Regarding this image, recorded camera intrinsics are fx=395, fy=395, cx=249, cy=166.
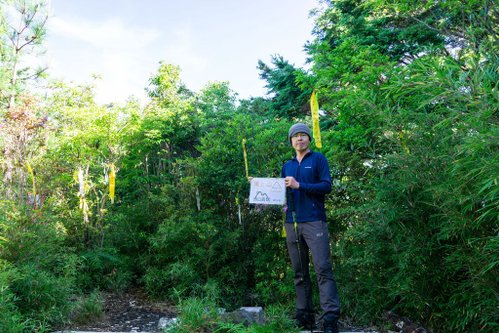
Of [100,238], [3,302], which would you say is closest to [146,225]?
[100,238]

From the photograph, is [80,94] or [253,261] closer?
[253,261]

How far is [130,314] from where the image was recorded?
14.1ft

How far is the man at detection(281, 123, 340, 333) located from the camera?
288 centimetres

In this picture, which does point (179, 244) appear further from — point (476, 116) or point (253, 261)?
point (476, 116)

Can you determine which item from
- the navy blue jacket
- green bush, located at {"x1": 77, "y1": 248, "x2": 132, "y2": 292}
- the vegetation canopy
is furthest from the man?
green bush, located at {"x1": 77, "y1": 248, "x2": 132, "y2": 292}

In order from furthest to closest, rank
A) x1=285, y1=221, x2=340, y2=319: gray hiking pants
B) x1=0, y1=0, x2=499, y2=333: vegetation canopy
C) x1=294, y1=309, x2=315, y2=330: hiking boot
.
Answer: x1=294, y1=309, x2=315, y2=330: hiking boot
x1=285, y1=221, x2=340, y2=319: gray hiking pants
x1=0, y1=0, x2=499, y2=333: vegetation canopy

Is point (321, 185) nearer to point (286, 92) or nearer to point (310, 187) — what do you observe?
point (310, 187)

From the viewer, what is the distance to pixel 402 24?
9.48 metres

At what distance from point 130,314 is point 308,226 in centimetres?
247

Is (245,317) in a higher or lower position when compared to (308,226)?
lower

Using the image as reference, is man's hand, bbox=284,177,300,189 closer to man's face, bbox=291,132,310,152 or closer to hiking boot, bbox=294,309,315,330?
man's face, bbox=291,132,310,152

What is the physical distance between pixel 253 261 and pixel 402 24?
7.40m

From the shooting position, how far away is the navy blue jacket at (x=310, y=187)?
293cm

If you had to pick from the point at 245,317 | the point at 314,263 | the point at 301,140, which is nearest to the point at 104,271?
the point at 245,317
